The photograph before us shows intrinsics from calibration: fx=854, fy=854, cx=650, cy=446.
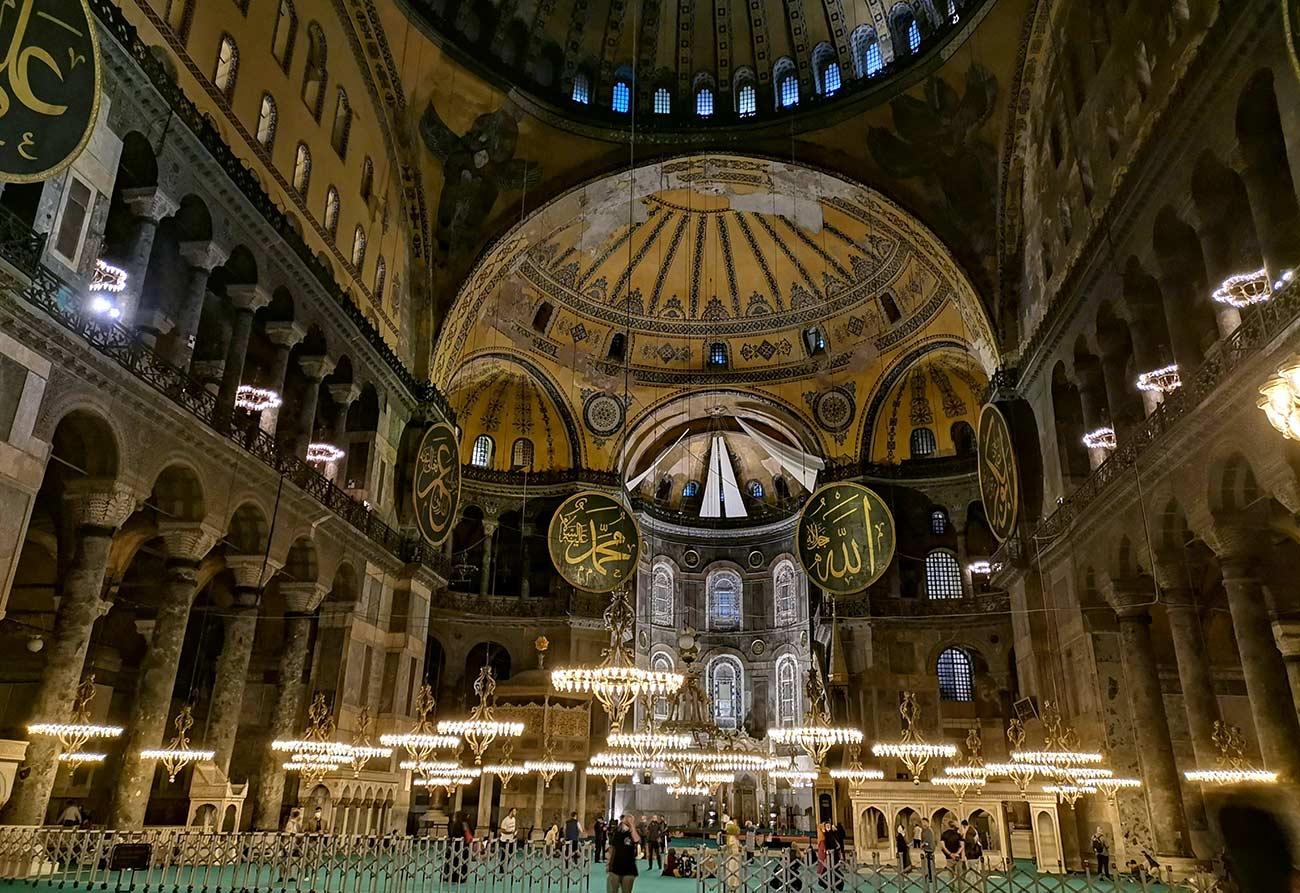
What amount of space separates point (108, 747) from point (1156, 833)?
17.5 m

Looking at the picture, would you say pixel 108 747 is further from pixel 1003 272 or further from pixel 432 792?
pixel 1003 272

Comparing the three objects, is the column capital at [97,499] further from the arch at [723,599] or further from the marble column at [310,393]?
the arch at [723,599]

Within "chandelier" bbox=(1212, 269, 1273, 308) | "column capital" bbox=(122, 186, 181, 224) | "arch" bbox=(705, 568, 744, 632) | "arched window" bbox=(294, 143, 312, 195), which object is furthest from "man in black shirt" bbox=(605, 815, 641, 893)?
"arch" bbox=(705, 568, 744, 632)

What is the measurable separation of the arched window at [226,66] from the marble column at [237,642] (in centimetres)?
674

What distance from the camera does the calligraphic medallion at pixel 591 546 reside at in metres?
14.6

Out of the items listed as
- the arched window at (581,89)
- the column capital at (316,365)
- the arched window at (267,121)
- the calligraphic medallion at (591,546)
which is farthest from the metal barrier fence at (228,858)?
the arched window at (581,89)

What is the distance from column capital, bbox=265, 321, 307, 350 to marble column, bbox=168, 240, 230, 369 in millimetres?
1879

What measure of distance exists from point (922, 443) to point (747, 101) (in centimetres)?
1031

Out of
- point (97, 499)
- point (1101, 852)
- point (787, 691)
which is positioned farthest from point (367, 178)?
point (787, 691)

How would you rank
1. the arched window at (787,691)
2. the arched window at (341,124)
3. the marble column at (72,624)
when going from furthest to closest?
the arched window at (787,691) → the arched window at (341,124) → the marble column at (72,624)

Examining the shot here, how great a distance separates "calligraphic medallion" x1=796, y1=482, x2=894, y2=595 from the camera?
14.0 m

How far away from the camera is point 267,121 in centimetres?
1302

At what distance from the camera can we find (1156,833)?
452 inches

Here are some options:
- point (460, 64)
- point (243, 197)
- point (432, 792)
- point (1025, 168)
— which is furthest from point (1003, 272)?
point (432, 792)
